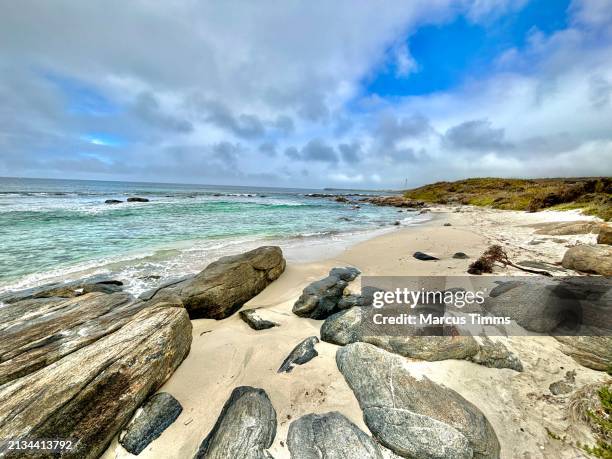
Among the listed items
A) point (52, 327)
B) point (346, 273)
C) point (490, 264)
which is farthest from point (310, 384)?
point (490, 264)

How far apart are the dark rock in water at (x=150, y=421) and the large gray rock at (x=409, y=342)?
263 cm

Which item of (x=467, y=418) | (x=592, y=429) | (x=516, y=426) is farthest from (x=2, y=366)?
(x=592, y=429)

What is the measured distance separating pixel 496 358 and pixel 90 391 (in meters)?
5.79

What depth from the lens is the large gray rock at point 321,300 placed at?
5.96m

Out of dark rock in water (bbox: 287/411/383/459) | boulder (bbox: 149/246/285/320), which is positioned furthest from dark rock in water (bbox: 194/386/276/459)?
boulder (bbox: 149/246/285/320)

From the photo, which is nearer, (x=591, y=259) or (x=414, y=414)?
(x=414, y=414)

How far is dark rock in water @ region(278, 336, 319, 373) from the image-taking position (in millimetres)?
4086

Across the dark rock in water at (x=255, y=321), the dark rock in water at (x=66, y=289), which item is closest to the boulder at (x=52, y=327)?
the dark rock in water at (x=66, y=289)

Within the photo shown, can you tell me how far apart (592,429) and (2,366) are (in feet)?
25.2

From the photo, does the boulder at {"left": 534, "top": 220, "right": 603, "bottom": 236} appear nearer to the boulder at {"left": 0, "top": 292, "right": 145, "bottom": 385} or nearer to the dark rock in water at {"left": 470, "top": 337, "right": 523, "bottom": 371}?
the dark rock in water at {"left": 470, "top": 337, "right": 523, "bottom": 371}

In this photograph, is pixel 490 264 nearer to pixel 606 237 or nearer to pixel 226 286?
pixel 606 237

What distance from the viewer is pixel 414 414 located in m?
2.97

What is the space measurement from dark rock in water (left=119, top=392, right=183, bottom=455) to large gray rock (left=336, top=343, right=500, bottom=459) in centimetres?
251

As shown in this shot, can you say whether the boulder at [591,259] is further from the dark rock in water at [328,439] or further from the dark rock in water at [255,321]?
the dark rock in water at [255,321]
